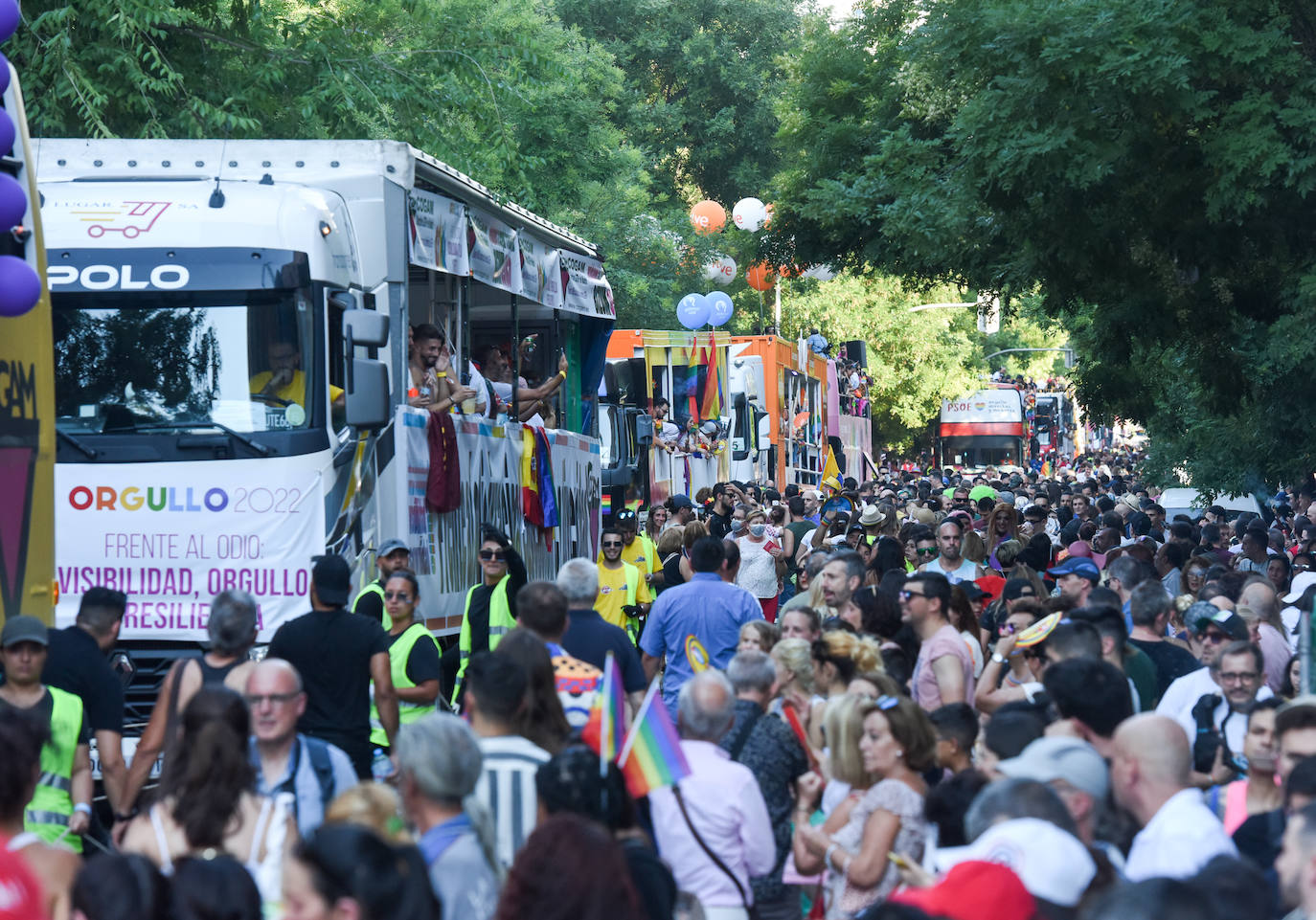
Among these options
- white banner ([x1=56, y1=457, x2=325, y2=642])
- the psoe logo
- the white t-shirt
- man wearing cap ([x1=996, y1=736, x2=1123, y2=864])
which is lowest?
the white t-shirt

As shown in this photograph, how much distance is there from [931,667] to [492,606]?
9.04ft

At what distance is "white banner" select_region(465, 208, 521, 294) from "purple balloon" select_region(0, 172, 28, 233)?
205 inches

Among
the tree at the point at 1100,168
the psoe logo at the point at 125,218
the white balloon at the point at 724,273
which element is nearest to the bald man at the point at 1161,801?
the psoe logo at the point at 125,218

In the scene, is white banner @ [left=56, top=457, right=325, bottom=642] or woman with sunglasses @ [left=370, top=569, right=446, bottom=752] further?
white banner @ [left=56, top=457, right=325, bottom=642]

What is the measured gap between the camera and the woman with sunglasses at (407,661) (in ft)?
27.9

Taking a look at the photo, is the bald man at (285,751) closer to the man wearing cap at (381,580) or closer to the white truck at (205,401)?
the man wearing cap at (381,580)

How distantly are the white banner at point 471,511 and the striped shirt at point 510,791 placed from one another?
5941 millimetres

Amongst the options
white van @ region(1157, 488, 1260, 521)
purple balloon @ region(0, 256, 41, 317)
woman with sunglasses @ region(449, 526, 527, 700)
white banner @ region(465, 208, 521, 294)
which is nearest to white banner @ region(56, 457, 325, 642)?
woman with sunglasses @ region(449, 526, 527, 700)

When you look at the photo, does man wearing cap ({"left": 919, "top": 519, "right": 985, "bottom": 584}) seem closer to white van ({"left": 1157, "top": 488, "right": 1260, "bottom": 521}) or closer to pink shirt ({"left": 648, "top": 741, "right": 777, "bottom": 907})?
pink shirt ({"left": 648, "top": 741, "right": 777, "bottom": 907})

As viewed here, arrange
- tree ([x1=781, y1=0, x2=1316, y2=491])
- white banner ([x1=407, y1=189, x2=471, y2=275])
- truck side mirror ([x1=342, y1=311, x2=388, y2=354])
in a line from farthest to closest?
tree ([x1=781, y1=0, x2=1316, y2=491])
white banner ([x1=407, y1=189, x2=471, y2=275])
truck side mirror ([x1=342, y1=311, x2=388, y2=354])

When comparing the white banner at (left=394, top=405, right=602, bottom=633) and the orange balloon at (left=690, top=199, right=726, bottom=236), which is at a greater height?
the orange balloon at (left=690, top=199, right=726, bottom=236)

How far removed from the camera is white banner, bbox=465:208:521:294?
12.9m

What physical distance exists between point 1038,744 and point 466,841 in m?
1.70

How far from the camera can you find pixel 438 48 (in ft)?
66.7
